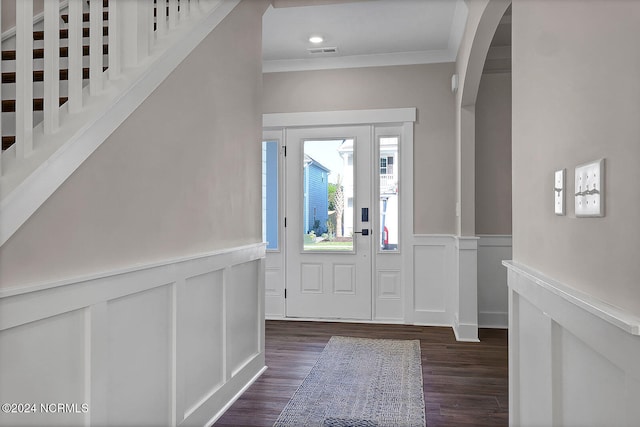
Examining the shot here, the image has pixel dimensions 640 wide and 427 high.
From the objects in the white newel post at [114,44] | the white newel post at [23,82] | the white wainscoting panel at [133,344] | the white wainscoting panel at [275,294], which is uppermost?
the white newel post at [114,44]

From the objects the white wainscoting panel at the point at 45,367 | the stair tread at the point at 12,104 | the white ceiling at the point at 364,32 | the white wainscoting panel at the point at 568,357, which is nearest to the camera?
the white wainscoting panel at the point at 568,357

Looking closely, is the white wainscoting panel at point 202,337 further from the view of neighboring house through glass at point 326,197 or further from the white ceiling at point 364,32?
the view of neighboring house through glass at point 326,197

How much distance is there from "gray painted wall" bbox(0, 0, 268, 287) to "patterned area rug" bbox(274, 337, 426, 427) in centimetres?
101

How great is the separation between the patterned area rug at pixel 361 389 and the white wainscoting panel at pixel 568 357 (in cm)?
87

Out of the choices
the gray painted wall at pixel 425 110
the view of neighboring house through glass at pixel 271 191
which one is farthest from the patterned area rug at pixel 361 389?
the view of neighboring house through glass at pixel 271 191

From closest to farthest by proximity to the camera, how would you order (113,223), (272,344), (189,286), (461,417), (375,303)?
(113,223) < (189,286) < (461,417) < (272,344) < (375,303)

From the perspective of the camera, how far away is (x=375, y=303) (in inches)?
195

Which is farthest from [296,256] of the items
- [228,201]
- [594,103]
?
[594,103]

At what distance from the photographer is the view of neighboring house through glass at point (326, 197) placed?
16.4ft

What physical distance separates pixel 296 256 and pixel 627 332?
428 centimetres

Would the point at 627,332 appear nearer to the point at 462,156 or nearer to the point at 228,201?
the point at 228,201

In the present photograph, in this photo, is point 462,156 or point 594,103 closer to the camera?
point 594,103

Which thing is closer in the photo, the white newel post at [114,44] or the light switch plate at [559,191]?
the light switch plate at [559,191]

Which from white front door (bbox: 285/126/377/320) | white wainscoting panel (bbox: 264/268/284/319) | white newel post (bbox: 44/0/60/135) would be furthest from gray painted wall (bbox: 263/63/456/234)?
white newel post (bbox: 44/0/60/135)
